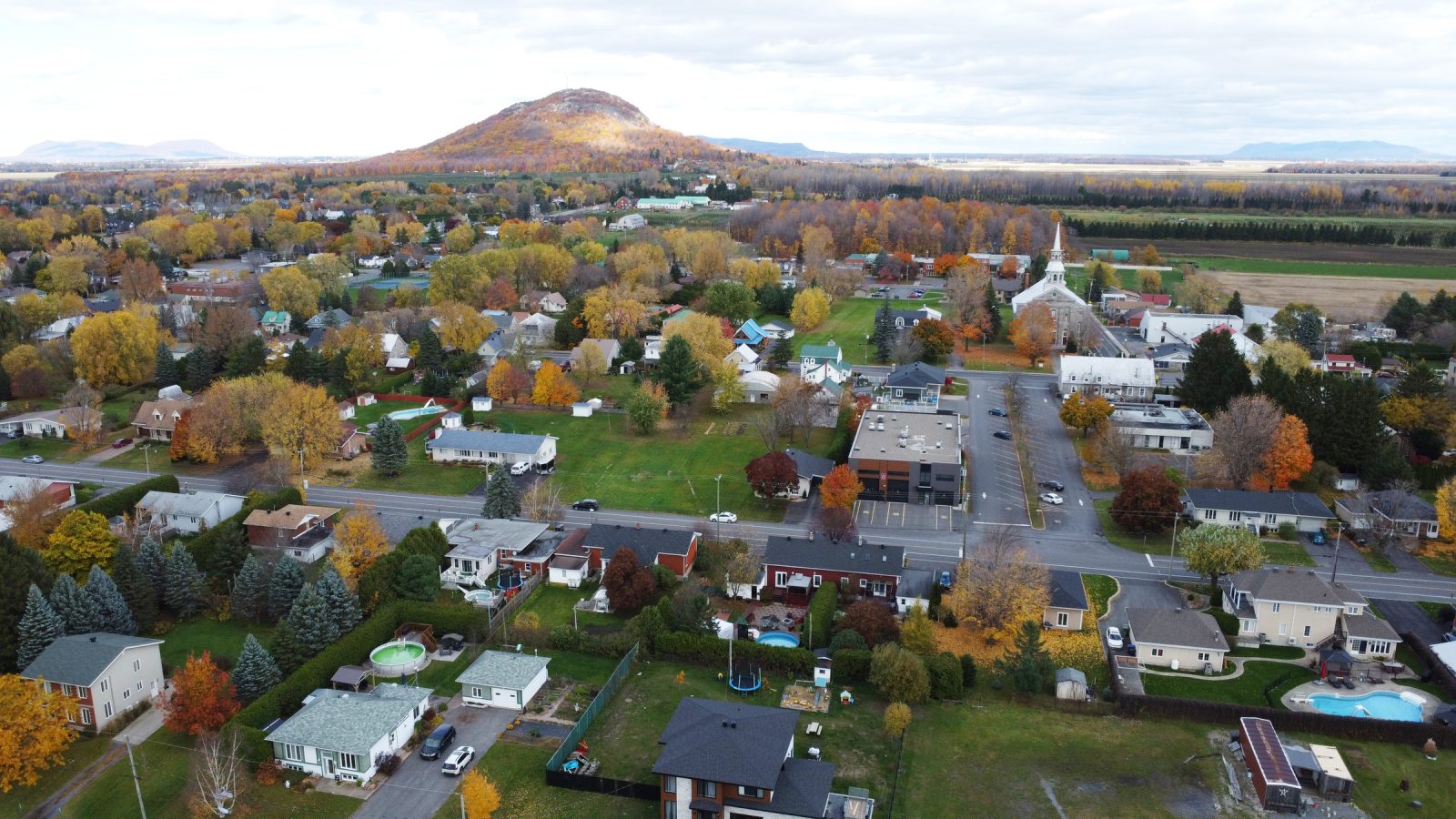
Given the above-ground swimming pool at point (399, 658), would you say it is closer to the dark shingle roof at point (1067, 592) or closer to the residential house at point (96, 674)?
the residential house at point (96, 674)

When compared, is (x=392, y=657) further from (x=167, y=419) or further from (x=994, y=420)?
(x=994, y=420)

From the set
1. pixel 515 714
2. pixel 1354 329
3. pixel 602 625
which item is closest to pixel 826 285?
pixel 1354 329

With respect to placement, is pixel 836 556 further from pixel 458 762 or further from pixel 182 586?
pixel 182 586

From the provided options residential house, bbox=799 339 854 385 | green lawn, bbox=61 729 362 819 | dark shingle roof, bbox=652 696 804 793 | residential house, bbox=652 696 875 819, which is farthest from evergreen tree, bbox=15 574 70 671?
residential house, bbox=799 339 854 385

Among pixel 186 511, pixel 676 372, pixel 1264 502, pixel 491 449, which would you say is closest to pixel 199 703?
pixel 186 511

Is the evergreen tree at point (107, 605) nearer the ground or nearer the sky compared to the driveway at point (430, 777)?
nearer the sky

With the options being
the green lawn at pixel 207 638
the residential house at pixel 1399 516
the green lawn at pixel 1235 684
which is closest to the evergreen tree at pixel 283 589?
the green lawn at pixel 207 638
